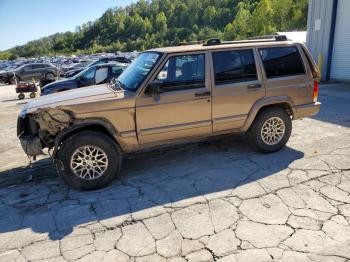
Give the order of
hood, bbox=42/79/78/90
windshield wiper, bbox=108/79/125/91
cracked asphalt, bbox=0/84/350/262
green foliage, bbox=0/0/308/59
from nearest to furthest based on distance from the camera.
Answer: cracked asphalt, bbox=0/84/350/262 → windshield wiper, bbox=108/79/125/91 → hood, bbox=42/79/78/90 → green foliage, bbox=0/0/308/59

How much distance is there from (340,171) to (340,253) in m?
2.00

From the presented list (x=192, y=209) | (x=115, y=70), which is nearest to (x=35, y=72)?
(x=115, y=70)

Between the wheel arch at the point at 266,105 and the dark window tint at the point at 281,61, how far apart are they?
15.5 inches

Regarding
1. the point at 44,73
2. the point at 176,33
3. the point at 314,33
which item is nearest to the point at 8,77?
the point at 44,73

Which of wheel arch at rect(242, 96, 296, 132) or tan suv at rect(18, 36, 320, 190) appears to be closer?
tan suv at rect(18, 36, 320, 190)

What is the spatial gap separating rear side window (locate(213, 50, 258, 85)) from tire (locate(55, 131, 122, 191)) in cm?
190

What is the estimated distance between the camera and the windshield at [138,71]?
4.77 meters

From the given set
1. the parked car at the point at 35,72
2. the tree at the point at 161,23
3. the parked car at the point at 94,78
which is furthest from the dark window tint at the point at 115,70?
the tree at the point at 161,23

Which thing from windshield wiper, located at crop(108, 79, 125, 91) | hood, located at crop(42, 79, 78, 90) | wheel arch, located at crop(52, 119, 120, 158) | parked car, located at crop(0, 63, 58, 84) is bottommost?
parked car, located at crop(0, 63, 58, 84)

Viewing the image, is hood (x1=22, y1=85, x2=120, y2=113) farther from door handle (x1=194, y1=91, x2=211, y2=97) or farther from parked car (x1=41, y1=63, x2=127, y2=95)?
parked car (x1=41, y1=63, x2=127, y2=95)

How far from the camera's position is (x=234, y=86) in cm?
514

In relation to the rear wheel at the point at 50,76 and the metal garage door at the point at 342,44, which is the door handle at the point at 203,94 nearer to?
the metal garage door at the point at 342,44

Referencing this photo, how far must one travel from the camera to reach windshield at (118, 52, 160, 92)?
477cm

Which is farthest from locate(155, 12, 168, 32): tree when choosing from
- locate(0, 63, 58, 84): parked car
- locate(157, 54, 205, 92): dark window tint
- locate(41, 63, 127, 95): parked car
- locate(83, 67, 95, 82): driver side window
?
locate(157, 54, 205, 92): dark window tint
